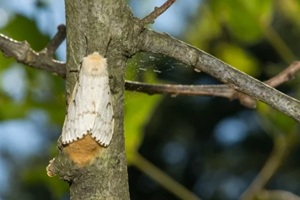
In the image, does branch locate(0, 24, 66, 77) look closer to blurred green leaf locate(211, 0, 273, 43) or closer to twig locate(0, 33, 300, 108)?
twig locate(0, 33, 300, 108)

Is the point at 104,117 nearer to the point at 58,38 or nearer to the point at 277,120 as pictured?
the point at 58,38

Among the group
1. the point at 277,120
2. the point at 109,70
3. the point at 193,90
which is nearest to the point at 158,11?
the point at 109,70

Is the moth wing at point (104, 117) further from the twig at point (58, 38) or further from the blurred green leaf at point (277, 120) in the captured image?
the blurred green leaf at point (277, 120)

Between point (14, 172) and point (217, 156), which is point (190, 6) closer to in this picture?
point (217, 156)

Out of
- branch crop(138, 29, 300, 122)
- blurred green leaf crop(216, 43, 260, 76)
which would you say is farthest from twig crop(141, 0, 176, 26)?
blurred green leaf crop(216, 43, 260, 76)

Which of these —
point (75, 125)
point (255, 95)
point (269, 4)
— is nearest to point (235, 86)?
point (255, 95)

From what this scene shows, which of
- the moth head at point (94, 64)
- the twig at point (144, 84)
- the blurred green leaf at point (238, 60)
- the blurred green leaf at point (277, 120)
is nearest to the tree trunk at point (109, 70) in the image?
the moth head at point (94, 64)
